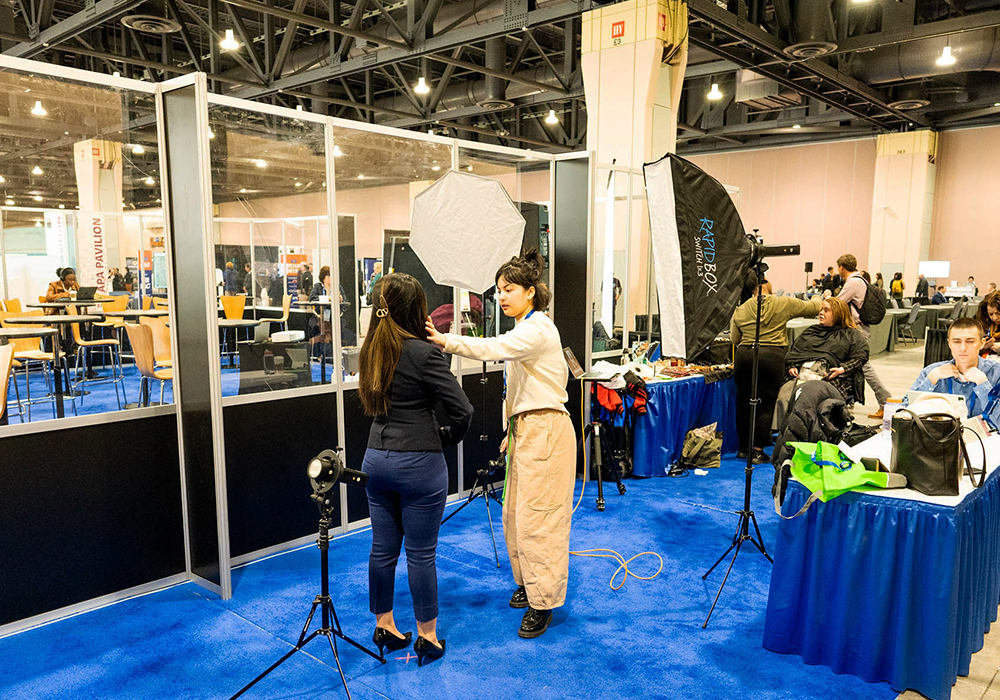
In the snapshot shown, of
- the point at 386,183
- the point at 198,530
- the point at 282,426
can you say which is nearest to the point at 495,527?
the point at 282,426

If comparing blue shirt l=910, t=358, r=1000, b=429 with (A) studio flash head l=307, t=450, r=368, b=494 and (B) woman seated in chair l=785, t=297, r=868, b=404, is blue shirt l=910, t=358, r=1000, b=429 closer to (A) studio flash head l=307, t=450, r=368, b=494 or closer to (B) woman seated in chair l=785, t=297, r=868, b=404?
(B) woman seated in chair l=785, t=297, r=868, b=404

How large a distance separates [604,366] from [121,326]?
145 inches

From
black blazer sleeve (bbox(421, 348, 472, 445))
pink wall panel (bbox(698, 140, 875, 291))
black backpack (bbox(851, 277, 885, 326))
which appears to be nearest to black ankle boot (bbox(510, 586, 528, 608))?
black blazer sleeve (bbox(421, 348, 472, 445))

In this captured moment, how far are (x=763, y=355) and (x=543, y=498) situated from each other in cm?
352

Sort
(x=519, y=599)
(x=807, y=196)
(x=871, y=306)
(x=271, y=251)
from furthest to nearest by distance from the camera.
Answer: (x=807, y=196), (x=871, y=306), (x=271, y=251), (x=519, y=599)

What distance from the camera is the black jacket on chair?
245cm

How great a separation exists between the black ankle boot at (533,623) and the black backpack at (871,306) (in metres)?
5.05

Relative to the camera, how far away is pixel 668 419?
5340 mm

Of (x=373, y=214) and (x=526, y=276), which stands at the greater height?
(x=373, y=214)

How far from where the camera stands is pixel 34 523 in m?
2.91

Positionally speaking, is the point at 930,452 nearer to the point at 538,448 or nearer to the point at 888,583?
the point at 888,583

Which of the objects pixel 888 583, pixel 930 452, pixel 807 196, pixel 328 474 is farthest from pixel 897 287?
pixel 328 474

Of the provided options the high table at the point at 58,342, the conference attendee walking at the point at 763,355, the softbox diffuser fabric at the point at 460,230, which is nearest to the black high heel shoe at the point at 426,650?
the softbox diffuser fabric at the point at 460,230

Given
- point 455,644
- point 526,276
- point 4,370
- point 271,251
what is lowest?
point 455,644
